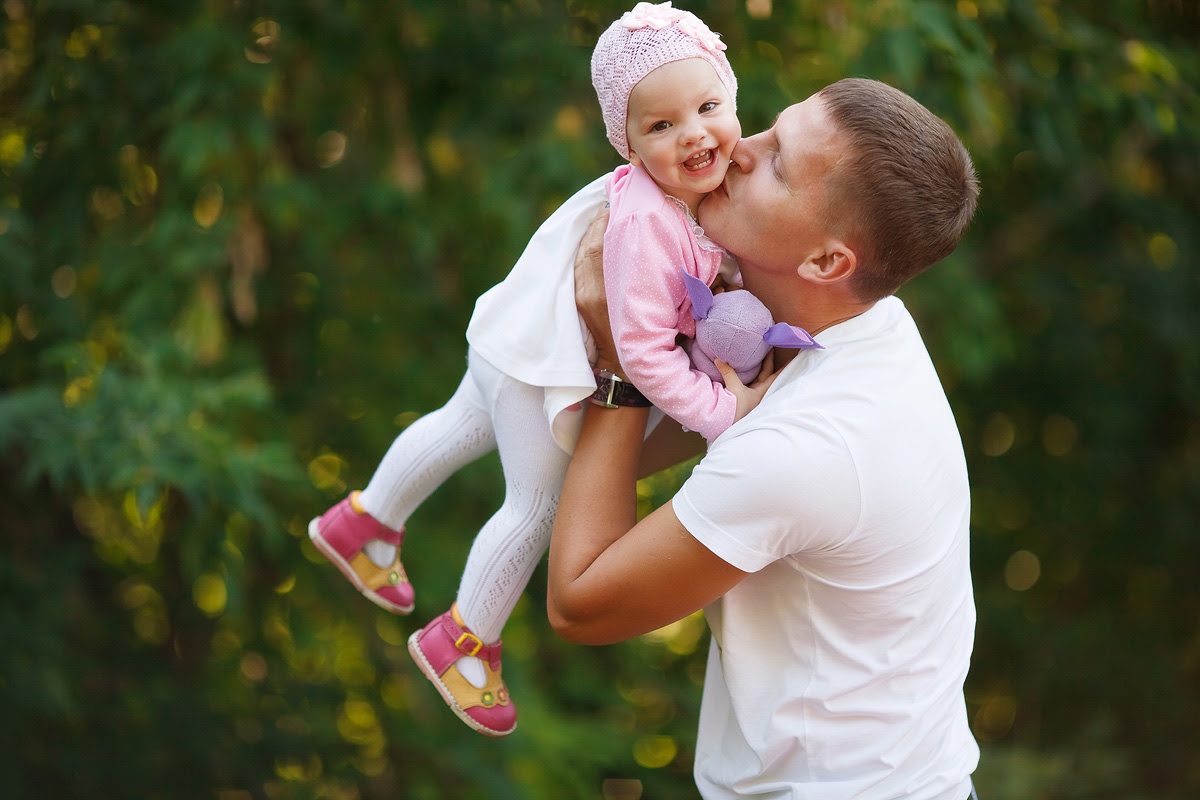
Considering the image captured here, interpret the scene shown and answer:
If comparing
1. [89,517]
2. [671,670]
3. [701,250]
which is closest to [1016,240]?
[671,670]

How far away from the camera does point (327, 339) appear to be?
3393mm

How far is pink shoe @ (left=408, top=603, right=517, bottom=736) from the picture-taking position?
174 cm

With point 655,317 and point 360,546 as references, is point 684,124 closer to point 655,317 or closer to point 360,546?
point 655,317

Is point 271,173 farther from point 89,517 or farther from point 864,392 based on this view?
point 864,392

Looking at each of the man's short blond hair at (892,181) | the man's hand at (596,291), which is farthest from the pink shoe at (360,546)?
the man's short blond hair at (892,181)

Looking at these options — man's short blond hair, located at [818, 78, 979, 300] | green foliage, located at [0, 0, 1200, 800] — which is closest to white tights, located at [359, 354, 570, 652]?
man's short blond hair, located at [818, 78, 979, 300]

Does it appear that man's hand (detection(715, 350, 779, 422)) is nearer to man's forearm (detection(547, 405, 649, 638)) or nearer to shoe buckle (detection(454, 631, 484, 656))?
man's forearm (detection(547, 405, 649, 638))

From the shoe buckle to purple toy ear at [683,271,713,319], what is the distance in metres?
0.61

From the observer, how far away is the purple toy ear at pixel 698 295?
4.80 ft

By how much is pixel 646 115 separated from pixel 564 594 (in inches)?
24.3

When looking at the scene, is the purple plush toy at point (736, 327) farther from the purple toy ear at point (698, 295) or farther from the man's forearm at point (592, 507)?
the man's forearm at point (592, 507)

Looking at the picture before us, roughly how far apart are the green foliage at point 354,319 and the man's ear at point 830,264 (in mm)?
973

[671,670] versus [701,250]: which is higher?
[701,250]

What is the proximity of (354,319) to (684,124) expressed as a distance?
2052 millimetres
